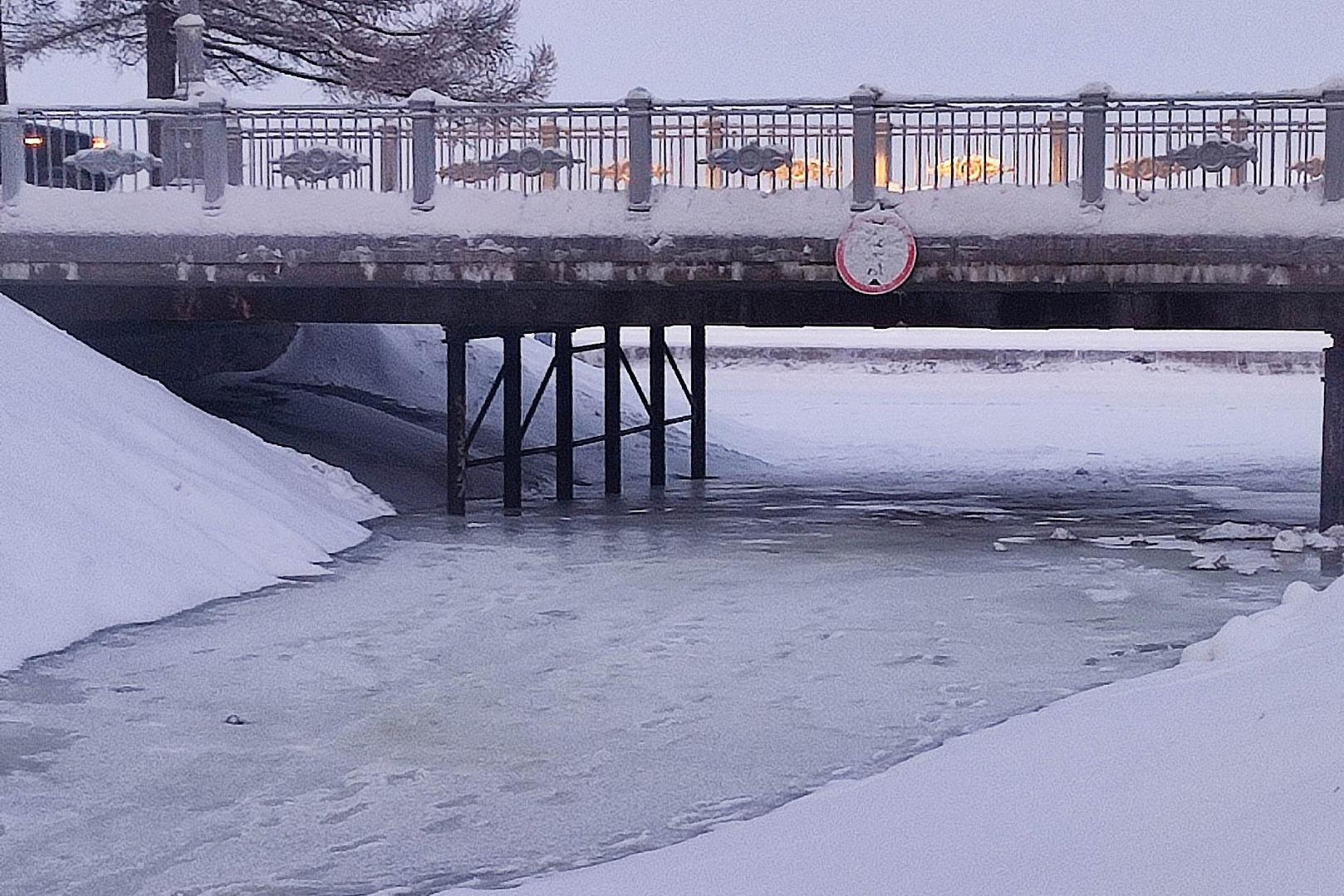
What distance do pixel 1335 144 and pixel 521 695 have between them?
1000 cm

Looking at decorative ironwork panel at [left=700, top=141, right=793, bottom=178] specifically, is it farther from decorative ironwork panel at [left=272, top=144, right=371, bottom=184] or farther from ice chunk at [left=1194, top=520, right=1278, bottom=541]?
ice chunk at [left=1194, top=520, right=1278, bottom=541]

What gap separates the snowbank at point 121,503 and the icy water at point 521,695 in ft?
1.20

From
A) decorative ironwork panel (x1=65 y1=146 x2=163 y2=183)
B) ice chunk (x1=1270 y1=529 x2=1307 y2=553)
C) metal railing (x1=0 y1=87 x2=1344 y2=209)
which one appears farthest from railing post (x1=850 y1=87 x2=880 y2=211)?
decorative ironwork panel (x1=65 y1=146 x2=163 y2=183)

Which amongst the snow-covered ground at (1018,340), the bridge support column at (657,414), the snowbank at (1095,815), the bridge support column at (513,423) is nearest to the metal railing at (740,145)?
the bridge support column at (513,423)

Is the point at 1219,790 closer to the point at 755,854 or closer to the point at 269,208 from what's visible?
the point at 755,854

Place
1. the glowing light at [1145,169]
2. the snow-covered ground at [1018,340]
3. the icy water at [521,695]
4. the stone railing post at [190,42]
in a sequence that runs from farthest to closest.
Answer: the snow-covered ground at [1018,340] → the stone railing post at [190,42] → the glowing light at [1145,169] → the icy water at [521,695]

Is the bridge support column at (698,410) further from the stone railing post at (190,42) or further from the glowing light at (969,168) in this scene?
the glowing light at (969,168)

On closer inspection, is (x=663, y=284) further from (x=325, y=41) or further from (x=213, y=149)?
(x=325, y=41)

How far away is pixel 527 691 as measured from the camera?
10023 mm

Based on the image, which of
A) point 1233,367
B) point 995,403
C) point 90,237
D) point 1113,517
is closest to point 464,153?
point 90,237

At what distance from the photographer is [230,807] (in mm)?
7590

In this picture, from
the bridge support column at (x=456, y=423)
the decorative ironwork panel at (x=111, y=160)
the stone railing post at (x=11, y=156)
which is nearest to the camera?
the stone railing post at (x=11, y=156)

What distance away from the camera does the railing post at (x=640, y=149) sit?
17.2 metres

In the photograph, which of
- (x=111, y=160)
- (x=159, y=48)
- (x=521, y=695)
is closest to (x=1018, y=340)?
(x=159, y=48)
